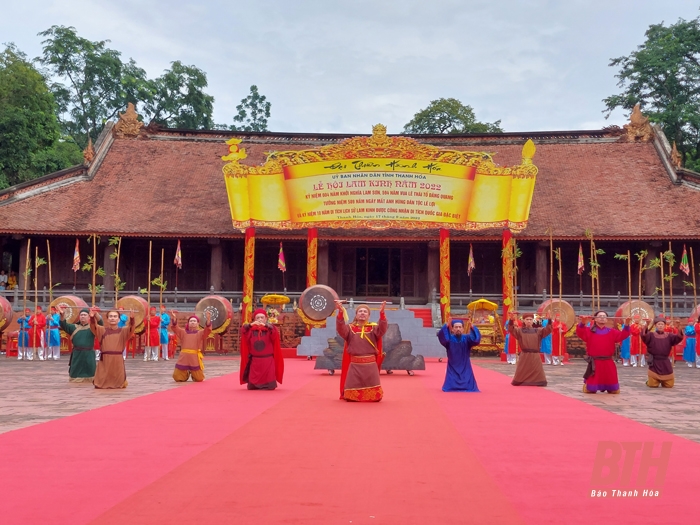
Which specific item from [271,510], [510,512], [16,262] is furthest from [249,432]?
[16,262]

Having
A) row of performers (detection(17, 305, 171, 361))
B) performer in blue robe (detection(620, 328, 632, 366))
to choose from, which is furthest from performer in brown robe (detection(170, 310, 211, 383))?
performer in blue robe (detection(620, 328, 632, 366))

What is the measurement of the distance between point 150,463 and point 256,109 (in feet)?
155

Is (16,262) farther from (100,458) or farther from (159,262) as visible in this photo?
(100,458)

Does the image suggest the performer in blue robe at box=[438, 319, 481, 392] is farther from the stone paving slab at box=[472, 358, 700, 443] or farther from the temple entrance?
the temple entrance

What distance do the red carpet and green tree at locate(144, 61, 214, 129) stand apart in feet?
125

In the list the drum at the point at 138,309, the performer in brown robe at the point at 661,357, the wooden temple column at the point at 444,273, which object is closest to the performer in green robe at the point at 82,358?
the drum at the point at 138,309

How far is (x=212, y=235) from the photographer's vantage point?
77.2 ft

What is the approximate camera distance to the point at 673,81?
36.0 metres

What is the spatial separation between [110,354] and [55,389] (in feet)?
3.10

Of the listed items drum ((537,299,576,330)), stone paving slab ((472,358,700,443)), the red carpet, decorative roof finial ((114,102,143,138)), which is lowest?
stone paving slab ((472,358,700,443))

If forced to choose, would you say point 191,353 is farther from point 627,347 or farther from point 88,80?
point 88,80

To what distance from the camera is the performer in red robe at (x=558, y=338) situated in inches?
750

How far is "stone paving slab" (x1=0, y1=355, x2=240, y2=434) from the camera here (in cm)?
798

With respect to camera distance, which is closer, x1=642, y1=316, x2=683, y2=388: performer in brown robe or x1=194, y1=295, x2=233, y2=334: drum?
x1=642, y1=316, x2=683, y2=388: performer in brown robe
